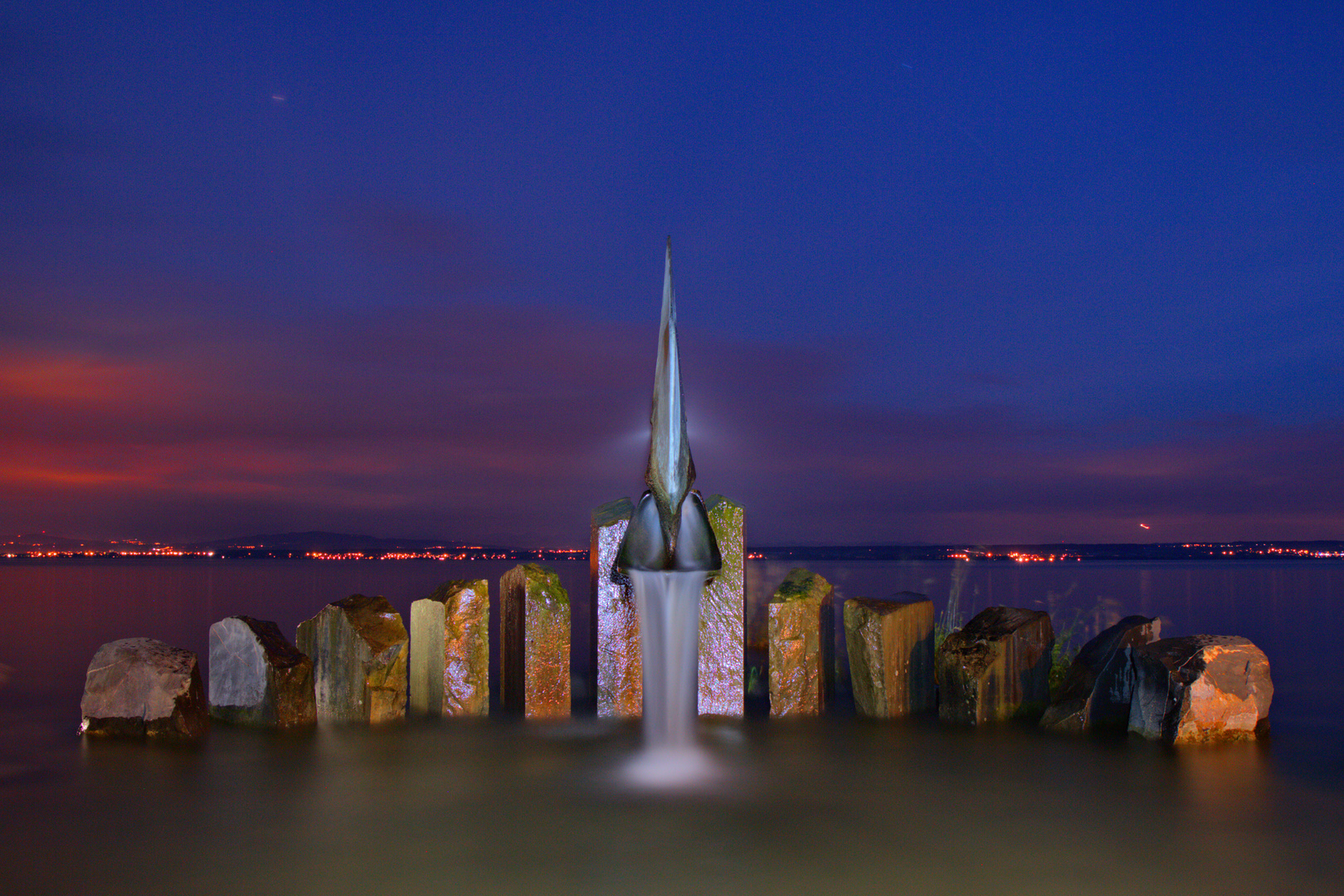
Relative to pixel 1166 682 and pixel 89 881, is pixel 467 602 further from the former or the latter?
pixel 1166 682

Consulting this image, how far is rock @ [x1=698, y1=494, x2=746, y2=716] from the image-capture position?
6926 millimetres

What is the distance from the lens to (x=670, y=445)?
6578mm

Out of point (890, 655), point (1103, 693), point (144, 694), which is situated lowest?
point (1103, 693)

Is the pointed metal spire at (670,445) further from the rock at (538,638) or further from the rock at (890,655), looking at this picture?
the rock at (890,655)

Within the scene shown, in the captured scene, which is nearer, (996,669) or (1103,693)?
(1103,693)

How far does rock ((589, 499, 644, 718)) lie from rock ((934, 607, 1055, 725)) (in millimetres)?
2377

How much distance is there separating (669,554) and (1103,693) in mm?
3335

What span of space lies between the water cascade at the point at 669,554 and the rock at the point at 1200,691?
313 cm

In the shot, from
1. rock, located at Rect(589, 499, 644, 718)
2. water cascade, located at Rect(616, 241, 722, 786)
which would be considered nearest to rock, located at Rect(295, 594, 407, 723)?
rock, located at Rect(589, 499, 644, 718)

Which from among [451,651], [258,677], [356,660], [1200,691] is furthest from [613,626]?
Result: [1200,691]

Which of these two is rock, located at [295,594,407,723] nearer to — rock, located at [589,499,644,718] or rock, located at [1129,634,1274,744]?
rock, located at [589,499,644,718]

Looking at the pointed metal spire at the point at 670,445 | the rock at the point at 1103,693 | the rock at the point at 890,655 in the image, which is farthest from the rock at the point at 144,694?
the rock at the point at 1103,693

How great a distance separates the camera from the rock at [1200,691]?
615 centimetres

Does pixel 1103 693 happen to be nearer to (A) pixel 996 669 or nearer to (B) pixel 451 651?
(A) pixel 996 669
